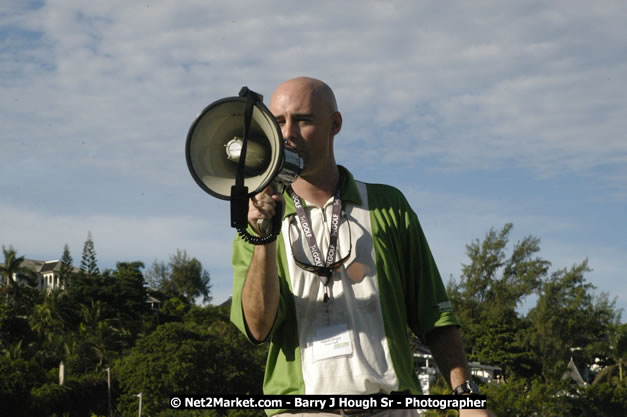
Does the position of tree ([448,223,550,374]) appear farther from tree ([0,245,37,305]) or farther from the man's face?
the man's face

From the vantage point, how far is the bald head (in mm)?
3648

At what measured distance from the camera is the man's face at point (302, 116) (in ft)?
11.9

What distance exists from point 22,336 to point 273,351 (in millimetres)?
76554

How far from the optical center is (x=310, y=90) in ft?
12.0

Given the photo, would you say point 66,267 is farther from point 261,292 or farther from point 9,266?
point 261,292

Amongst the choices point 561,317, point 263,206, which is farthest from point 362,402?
point 561,317

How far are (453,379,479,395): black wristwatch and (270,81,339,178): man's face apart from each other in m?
1.22

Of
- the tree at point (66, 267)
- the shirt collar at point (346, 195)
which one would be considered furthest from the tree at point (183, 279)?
the shirt collar at point (346, 195)

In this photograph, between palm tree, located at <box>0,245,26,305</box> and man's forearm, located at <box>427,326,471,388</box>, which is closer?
man's forearm, located at <box>427,326,471,388</box>

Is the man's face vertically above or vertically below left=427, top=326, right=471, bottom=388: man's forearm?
above

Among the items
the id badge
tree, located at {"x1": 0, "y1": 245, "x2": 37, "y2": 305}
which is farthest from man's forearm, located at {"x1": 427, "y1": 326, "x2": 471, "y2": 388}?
tree, located at {"x1": 0, "y1": 245, "x2": 37, "y2": 305}

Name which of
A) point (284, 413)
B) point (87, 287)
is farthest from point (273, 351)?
point (87, 287)

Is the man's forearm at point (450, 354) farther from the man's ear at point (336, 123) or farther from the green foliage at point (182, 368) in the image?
the green foliage at point (182, 368)

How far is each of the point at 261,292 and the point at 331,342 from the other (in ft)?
1.26
